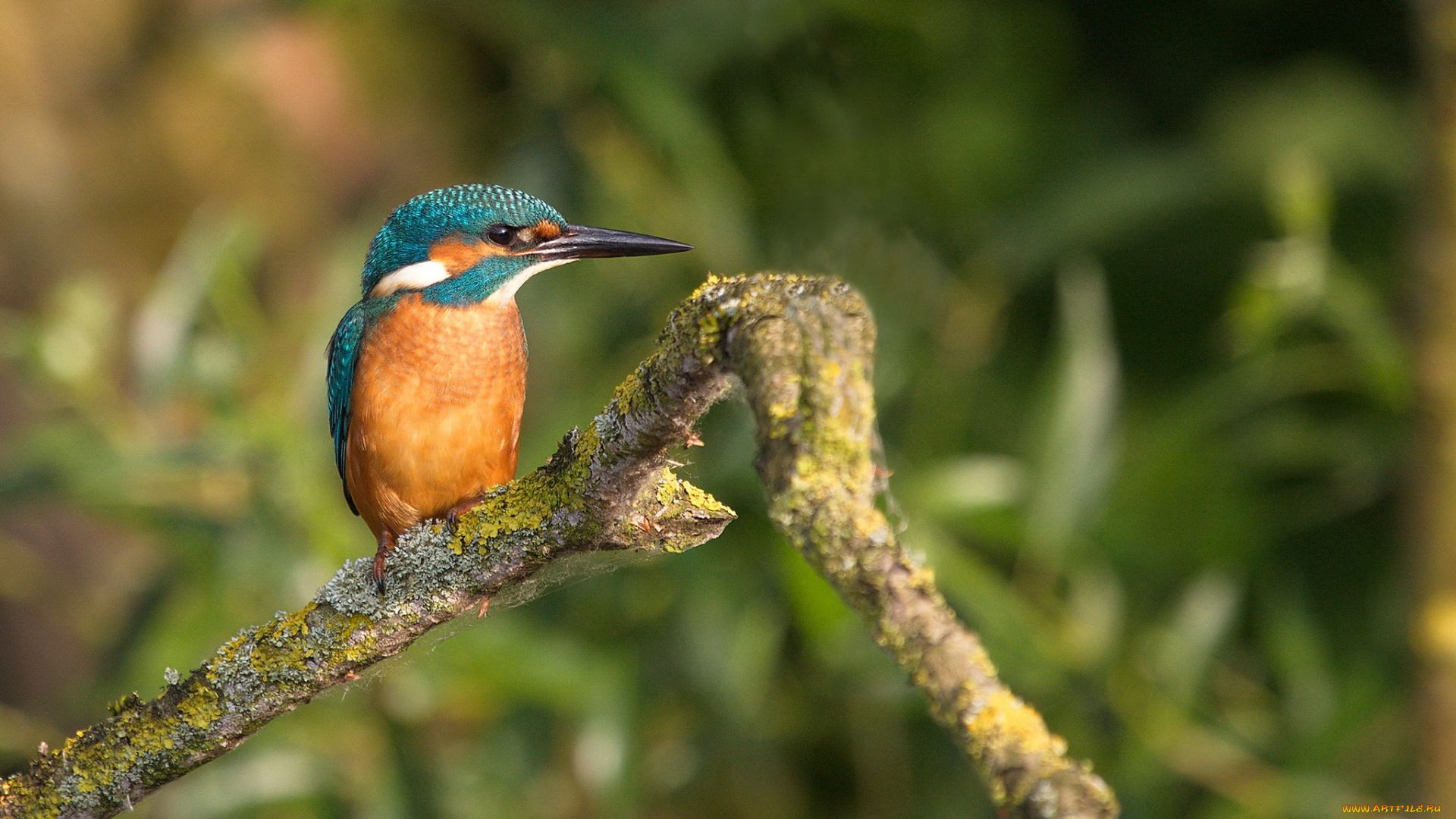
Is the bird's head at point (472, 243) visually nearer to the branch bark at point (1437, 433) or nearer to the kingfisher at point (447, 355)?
the kingfisher at point (447, 355)

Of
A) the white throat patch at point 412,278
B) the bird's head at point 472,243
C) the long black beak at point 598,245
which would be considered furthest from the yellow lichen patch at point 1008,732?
the white throat patch at point 412,278

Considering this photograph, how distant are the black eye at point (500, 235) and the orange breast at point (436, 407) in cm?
10

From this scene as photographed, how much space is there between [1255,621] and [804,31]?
240cm

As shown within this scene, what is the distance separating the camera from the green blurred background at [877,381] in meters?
3.17

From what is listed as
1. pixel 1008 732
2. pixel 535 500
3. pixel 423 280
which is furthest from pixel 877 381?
pixel 1008 732

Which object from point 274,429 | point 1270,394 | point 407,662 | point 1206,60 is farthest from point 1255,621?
point 407,662

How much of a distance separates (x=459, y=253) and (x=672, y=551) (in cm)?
91

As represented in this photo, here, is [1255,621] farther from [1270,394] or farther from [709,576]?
[709,576]

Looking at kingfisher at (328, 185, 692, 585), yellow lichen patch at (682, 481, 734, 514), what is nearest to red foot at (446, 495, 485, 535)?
kingfisher at (328, 185, 692, 585)

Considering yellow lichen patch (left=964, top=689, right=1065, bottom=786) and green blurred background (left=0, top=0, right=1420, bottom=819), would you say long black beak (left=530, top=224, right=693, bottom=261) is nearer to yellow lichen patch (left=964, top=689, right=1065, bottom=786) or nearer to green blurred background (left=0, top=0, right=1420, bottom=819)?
green blurred background (left=0, top=0, right=1420, bottom=819)

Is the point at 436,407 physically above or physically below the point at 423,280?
below

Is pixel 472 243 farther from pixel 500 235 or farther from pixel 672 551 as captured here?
pixel 672 551

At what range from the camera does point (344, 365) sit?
6.88ft

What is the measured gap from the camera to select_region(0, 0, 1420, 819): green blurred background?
317cm
